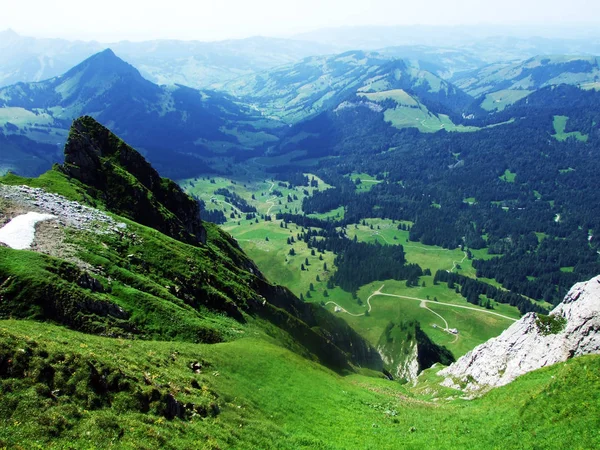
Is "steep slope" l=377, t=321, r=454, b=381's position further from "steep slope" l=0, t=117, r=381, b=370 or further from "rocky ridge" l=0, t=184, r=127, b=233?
"rocky ridge" l=0, t=184, r=127, b=233

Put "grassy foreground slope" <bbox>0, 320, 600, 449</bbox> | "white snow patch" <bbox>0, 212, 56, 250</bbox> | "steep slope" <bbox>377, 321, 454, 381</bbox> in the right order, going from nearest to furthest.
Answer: "grassy foreground slope" <bbox>0, 320, 600, 449</bbox> < "white snow patch" <bbox>0, 212, 56, 250</bbox> < "steep slope" <bbox>377, 321, 454, 381</bbox>

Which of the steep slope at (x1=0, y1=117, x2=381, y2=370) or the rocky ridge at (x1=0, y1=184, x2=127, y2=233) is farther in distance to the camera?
the rocky ridge at (x1=0, y1=184, x2=127, y2=233)

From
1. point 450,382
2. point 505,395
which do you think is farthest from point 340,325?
point 505,395

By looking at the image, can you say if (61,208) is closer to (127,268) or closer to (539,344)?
(127,268)

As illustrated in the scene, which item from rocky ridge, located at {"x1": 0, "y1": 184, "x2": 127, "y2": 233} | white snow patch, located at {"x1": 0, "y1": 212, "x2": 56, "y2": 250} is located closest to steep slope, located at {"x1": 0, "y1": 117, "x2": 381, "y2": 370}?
rocky ridge, located at {"x1": 0, "y1": 184, "x2": 127, "y2": 233}

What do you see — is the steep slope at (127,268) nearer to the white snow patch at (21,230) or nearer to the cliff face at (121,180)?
the cliff face at (121,180)

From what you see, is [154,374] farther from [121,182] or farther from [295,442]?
[121,182]
